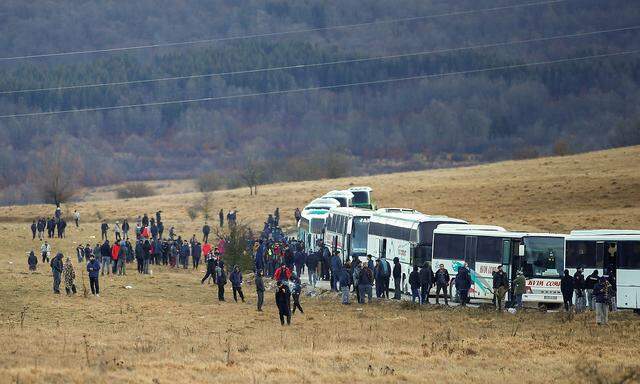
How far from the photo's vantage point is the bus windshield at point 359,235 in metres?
46.6

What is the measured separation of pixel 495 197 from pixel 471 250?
47222 millimetres

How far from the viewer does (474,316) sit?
33531 millimetres

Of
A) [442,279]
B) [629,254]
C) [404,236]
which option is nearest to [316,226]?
[404,236]

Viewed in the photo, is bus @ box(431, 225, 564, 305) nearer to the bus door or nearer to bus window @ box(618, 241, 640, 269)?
the bus door

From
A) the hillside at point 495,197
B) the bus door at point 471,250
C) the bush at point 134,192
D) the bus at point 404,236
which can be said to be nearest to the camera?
the bus door at point 471,250

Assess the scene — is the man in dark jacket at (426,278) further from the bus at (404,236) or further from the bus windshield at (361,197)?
the bus windshield at (361,197)

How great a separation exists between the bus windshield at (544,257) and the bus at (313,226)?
19.2m

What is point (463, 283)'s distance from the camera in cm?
3556

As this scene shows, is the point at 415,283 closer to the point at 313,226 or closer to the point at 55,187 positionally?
the point at 313,226

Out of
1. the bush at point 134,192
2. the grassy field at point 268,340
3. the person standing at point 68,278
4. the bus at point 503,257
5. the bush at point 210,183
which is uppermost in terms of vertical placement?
the bush at point 210,183

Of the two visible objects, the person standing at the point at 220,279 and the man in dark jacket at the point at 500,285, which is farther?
the person standing at the point at 220,279

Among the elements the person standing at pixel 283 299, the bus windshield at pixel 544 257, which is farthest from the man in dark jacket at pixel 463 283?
the person standing at pixel 283 299

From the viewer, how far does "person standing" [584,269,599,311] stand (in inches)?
1304

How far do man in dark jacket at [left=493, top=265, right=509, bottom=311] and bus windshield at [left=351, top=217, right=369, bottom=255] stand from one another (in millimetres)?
12255
